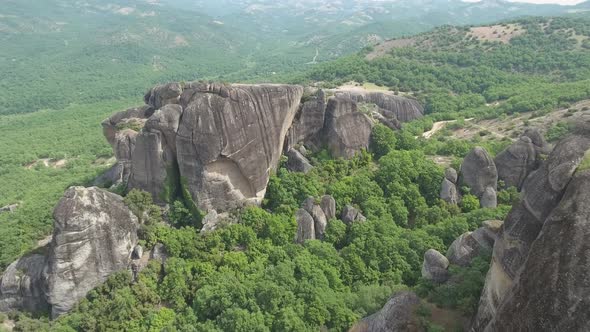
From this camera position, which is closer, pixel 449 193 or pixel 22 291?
pixel 22 291

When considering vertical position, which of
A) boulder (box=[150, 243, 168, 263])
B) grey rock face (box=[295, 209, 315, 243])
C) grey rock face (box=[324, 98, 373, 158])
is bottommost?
boulder (box=[150, 243, 168, 263])

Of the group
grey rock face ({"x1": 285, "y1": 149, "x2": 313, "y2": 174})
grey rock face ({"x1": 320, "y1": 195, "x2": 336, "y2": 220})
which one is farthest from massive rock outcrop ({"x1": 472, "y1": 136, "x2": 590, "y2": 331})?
grey rock face ({"x1": 285, "y1": 149, "x2": 313, "y2": 174})

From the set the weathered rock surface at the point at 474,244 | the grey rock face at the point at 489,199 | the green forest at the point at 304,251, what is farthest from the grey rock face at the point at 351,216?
the grey rock face at the point at 489,199

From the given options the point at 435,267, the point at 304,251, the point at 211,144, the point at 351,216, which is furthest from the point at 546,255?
the point at 211,144

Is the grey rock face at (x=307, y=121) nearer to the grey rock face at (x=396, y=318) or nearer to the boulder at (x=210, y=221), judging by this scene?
the boulder at (x=210, y=221)

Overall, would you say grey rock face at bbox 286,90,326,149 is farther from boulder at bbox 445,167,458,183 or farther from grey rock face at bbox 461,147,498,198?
grey rock face at bbox 461,147,498,198

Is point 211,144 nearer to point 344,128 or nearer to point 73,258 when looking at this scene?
point 73,258
